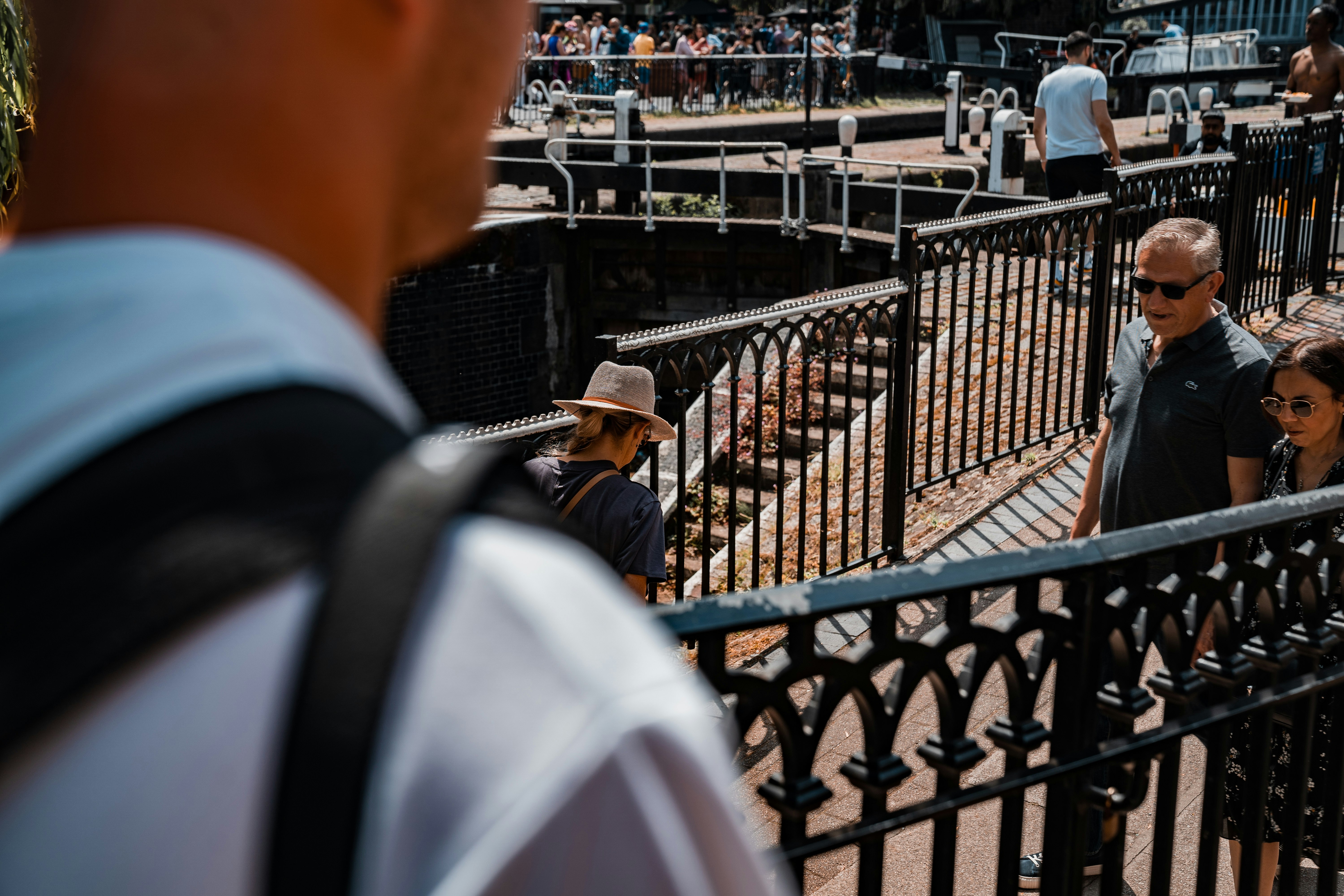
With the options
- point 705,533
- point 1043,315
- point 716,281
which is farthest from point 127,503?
point 716,281

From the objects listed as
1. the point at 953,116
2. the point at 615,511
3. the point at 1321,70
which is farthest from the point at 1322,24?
the point at 953,116

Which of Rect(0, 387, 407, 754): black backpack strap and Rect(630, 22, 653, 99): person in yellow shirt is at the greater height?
Rect(630, 22, 653, 99): person in yellow shirt

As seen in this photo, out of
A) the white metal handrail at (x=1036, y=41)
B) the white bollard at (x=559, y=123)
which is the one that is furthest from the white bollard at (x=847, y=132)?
the white metal handrail at (x=1036, y=41)

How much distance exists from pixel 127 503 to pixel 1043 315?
32.0ft

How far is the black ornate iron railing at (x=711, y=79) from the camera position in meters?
25.3

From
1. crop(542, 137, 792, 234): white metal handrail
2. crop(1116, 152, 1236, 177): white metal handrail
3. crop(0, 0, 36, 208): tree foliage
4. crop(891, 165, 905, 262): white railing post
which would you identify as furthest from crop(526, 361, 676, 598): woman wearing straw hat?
crop(542, 137, 792, 234): white metal handrail

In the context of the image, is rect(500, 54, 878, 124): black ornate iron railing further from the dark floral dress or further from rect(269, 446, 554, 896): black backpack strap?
rect(269, 446, 554, 896): black backpack strap

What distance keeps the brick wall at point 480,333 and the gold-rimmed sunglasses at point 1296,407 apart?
A: 41.2 ft

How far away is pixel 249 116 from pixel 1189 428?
3862 mm

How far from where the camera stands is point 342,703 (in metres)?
0.51

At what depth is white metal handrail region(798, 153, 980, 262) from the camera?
13266 millimetres

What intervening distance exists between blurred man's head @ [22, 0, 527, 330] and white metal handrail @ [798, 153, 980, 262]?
12.3m

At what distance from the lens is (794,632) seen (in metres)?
1.45

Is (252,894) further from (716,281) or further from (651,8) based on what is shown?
(651,8)
